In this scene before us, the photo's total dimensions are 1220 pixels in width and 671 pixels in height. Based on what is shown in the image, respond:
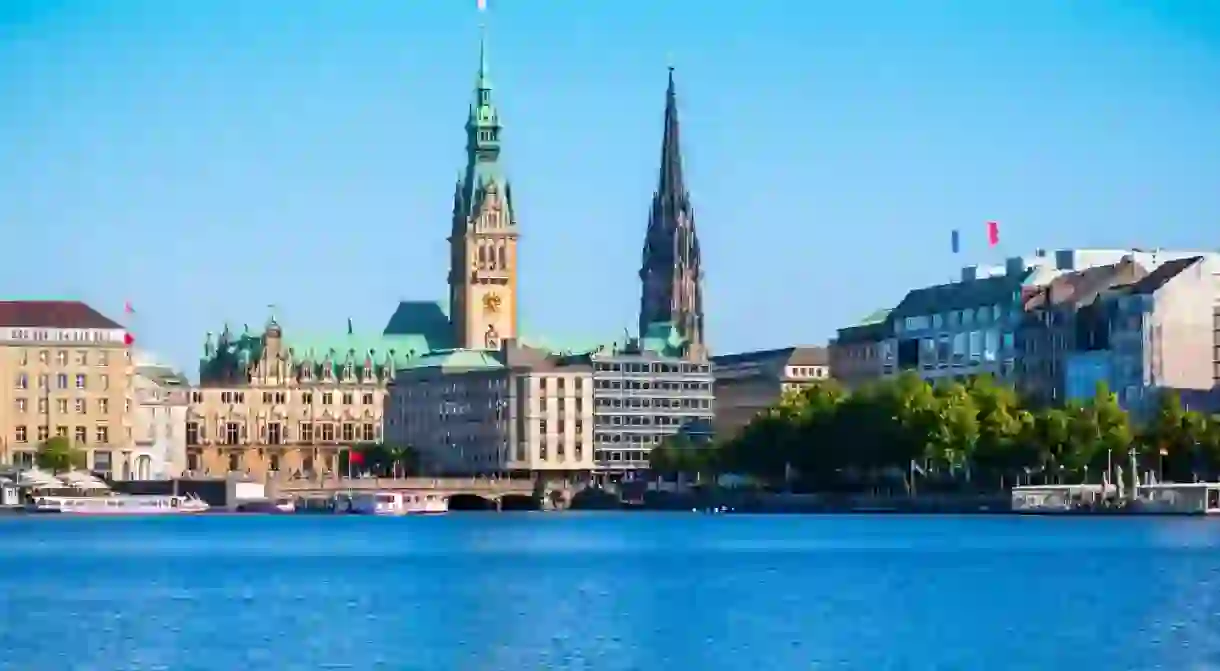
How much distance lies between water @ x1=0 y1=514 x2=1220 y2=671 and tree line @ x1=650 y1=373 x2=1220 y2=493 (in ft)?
79.3

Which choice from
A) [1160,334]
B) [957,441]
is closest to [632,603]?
[957,441]

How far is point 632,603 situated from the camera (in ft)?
251

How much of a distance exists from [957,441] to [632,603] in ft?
306

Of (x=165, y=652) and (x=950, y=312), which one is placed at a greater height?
(x=950, y=312)

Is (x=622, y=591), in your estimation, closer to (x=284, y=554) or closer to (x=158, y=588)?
(x=158, y=588)

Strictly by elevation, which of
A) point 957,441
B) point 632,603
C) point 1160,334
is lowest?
point 632,603

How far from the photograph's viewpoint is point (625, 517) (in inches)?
7618

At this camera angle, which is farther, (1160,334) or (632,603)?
(1160,334)

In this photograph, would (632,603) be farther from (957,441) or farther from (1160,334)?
(1160,334)

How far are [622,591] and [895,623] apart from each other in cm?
1667

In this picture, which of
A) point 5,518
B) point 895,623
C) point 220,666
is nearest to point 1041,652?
point 895,623

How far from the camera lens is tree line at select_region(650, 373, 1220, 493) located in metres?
159

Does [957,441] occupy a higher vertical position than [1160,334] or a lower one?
lower

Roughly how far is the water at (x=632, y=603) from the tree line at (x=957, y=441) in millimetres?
24158
